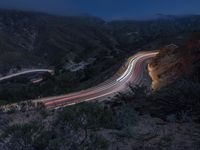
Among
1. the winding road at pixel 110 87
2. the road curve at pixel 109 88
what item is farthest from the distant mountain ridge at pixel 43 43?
the road curve at pixel 109 88

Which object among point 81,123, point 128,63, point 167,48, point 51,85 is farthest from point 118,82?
point 81,123

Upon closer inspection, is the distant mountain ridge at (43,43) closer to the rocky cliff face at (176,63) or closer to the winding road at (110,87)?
the winding road at (110,87)

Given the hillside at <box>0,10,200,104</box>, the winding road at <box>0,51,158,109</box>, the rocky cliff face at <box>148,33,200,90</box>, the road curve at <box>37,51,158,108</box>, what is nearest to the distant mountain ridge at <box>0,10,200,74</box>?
the hillside at <box>0,10,200,104</box>

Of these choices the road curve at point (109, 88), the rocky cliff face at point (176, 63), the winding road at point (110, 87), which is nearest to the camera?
the rocky cliff face at point (176, 63)

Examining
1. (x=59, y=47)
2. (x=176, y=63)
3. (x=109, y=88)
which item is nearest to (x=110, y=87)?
(x=109, y=88)

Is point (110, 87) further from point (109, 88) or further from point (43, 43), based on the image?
point (43, 43)

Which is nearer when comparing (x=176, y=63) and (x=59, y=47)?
(x=176, y=63)
